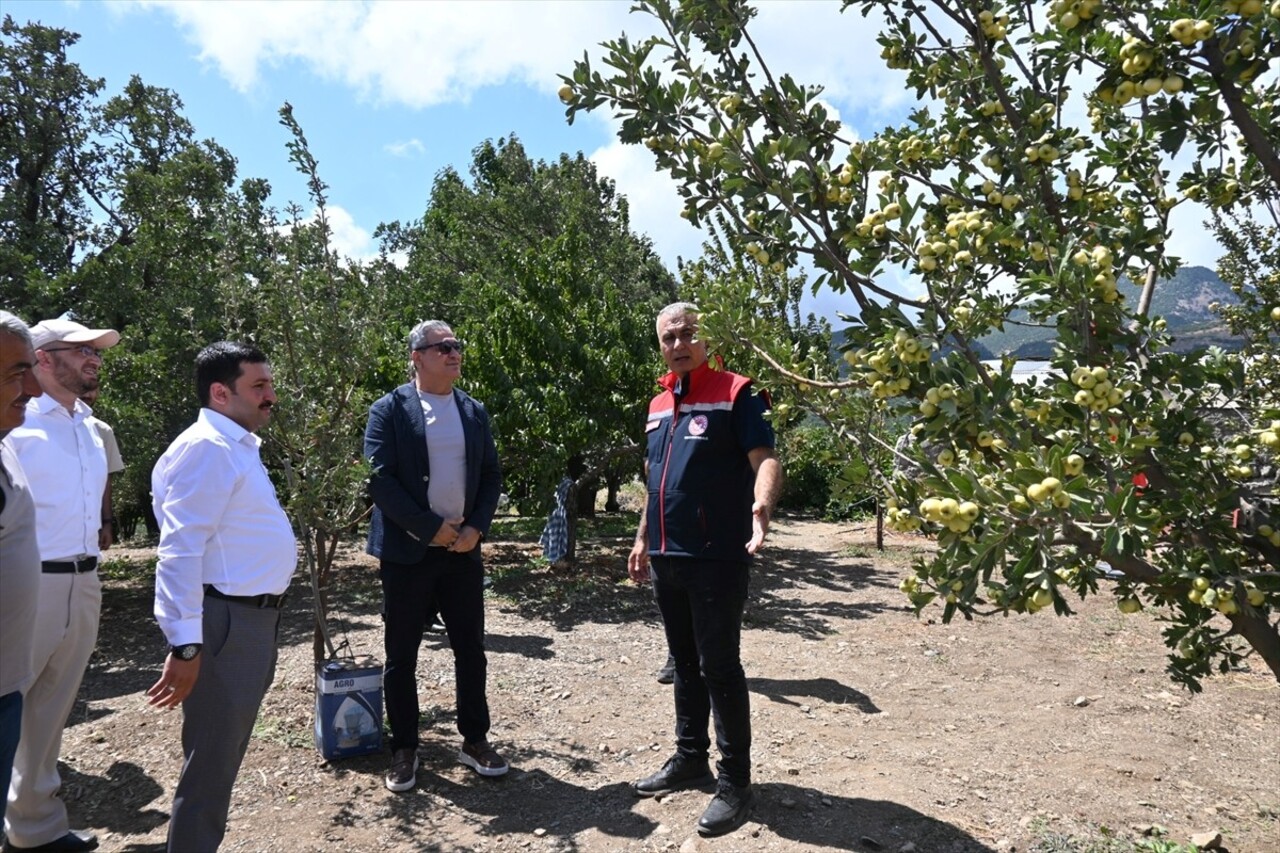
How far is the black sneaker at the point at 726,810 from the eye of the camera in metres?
3.65

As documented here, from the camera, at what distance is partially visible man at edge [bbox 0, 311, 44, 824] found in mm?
2412

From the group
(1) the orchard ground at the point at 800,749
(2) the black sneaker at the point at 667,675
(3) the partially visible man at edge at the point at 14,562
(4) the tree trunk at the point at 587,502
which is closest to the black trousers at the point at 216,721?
(3) the partially visible man at edge at the point at 14,562

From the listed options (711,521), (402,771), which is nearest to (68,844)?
(402,771)

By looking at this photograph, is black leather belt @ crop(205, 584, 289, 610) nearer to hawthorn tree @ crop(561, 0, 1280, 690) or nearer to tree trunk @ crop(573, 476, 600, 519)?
hawthorn tree @ crop(561, 0, 1280, 690)

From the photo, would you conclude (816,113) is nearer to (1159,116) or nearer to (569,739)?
(1159,116)

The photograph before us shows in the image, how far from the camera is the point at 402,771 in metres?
4.21

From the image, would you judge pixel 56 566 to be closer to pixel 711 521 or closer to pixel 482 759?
pixel 482 759

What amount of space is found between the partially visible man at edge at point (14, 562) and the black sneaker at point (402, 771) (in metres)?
1.89

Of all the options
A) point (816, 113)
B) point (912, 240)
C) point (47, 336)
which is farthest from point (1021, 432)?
point (47, 336)

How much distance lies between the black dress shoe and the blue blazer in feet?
5.48

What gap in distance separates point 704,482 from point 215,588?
1915 millimetres

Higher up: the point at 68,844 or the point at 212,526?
the point at 212,526

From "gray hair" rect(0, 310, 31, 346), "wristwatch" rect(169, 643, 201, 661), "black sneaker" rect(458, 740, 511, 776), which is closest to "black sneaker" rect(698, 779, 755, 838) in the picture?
"black sneaker" rect(458, 740, 511, 776)

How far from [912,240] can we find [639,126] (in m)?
0.99
